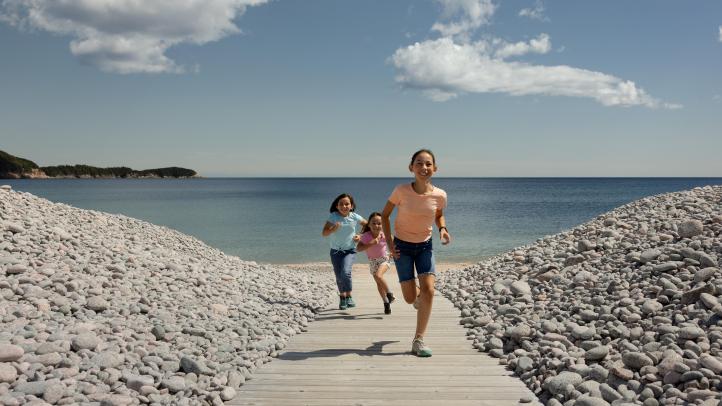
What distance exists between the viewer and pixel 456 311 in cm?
743

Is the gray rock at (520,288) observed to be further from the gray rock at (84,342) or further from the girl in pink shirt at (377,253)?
the gray rock at (84,342)

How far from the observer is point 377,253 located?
24.3ft

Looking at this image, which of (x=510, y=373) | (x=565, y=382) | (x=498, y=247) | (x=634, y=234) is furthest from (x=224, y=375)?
(x=498, y=247)

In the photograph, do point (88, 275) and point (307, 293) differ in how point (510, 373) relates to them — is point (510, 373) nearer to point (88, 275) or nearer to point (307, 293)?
point (307, 293)

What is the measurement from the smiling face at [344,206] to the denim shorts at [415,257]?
2.01 m

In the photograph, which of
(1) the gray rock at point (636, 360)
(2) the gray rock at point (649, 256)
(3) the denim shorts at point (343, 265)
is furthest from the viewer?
(3) the denim shorts at point (343, 265)

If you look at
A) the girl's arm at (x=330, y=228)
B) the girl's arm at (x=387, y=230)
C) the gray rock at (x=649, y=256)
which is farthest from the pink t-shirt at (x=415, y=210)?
the gray rock at (x=649, y=256)

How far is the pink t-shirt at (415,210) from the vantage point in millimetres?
5255

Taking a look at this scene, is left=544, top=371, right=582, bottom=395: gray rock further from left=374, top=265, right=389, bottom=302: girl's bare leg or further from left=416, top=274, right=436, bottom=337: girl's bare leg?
left=374, top=265, right=389, bottom=302: girl's bare leg

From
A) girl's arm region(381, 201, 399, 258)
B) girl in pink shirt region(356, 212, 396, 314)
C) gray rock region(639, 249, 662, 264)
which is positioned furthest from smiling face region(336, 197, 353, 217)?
gray rock region(639, 249, 662, 264)

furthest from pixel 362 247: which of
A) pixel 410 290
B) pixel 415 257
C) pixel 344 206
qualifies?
pixel 415 257

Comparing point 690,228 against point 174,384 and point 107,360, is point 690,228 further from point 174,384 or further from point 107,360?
point 107,360

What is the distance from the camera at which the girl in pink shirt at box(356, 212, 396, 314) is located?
23.7 ft

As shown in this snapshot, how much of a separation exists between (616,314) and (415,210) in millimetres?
2481
